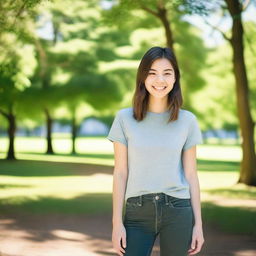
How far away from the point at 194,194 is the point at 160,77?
2.21 feet

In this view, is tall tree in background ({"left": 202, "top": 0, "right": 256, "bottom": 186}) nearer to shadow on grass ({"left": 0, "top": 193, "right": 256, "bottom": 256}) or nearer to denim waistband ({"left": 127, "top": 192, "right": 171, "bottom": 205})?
shadow on grass ({"left": 0, "top": 193, "right": 256, "bottom": 256})

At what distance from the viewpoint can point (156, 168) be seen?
2965 mm

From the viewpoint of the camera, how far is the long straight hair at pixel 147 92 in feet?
9.87

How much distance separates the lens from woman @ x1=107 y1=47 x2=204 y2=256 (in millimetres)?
2924

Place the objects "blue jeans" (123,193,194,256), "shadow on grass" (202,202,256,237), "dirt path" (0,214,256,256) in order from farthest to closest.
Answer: "shadow on grass" (202,202,256,237), "dirt path" (0,214,256,256), "blue jeans" (123,193,194,256)

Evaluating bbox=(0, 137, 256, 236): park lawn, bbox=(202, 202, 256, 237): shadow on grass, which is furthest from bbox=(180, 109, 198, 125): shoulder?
bbox=(0, 137, 256, 236): park lawn

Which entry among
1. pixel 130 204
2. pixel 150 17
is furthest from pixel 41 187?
pixel 130 204

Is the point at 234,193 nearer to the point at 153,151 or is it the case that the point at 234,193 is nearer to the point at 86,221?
the point at 86,221

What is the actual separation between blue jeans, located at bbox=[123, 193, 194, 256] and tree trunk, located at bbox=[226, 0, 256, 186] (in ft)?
47.4

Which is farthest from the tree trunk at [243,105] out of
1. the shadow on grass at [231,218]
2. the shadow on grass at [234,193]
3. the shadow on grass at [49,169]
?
the shadow on grass at [49,169]

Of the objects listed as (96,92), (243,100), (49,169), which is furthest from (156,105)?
(96,92)

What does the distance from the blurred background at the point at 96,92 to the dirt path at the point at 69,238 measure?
0.06 ft

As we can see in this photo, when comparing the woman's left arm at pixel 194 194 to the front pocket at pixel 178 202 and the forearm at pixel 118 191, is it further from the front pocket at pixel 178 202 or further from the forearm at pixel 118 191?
the forearm at pixel 118 191

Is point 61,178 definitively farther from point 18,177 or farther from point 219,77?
point 219,77
